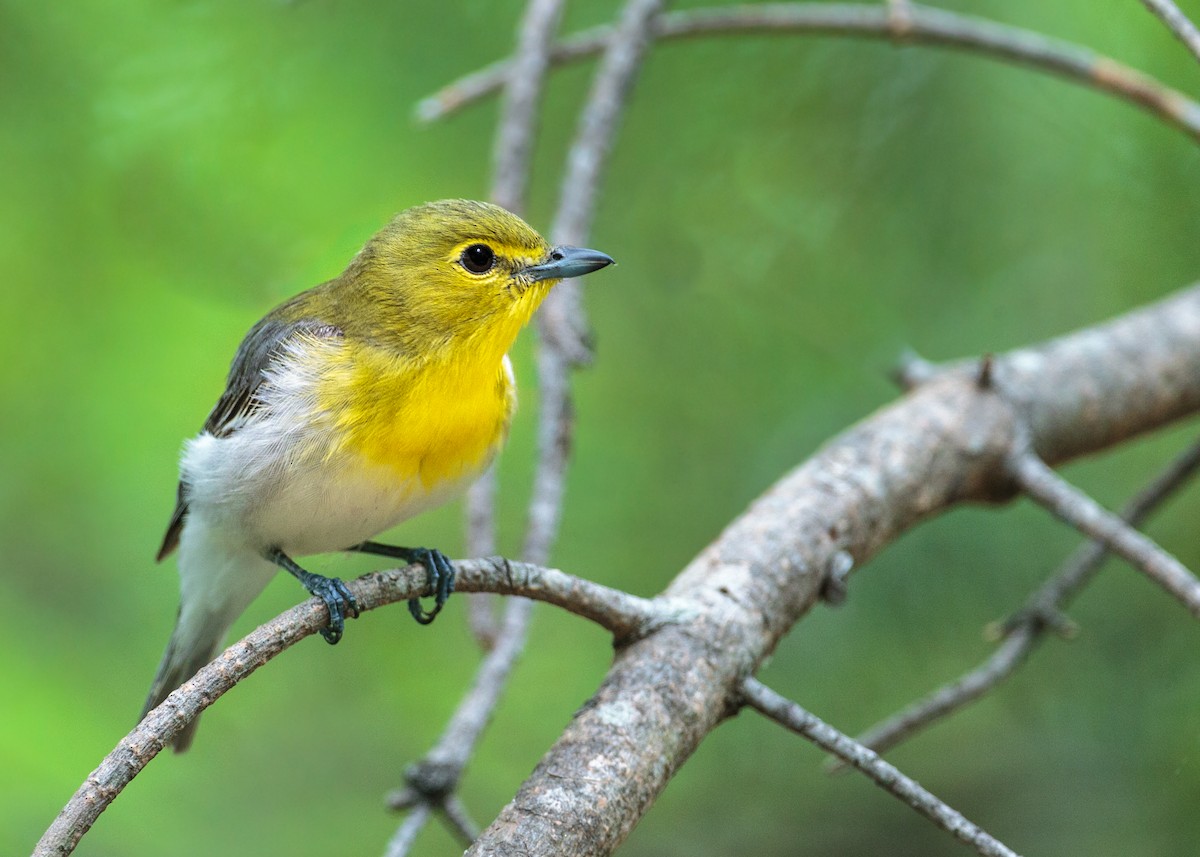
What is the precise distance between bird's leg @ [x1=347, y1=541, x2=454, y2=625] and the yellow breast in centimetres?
19

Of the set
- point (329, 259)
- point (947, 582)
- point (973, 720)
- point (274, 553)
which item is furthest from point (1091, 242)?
point (274, 553)

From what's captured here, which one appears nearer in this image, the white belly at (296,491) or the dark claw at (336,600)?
the dark claw at (336,600)

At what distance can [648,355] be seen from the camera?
15.5 feet

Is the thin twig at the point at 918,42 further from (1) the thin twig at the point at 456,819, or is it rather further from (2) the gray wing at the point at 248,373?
(1) the thin twig at the point at 456,819

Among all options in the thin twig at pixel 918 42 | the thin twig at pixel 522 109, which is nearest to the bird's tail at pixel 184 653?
the thin twig at pixel 522 109

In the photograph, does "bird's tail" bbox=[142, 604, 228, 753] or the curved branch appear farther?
"bird's tail" bbox=[142, 604, 228, 753]

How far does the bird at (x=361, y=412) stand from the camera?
273 centimetres

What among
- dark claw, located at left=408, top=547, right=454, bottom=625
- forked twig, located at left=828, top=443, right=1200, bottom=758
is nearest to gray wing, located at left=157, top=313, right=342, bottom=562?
dark claw, located at left=408, top=547, right=454, bottom=625

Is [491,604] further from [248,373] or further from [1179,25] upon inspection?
[1179,25]

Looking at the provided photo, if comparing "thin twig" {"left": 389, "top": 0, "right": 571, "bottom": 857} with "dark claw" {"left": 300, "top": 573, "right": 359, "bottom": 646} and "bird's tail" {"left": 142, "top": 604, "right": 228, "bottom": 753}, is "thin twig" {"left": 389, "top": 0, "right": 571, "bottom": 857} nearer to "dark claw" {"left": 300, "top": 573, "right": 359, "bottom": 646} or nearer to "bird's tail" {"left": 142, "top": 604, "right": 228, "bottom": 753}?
"dark claw" {"left": 300, "top": 573, "right": 359, "bottom": 646}

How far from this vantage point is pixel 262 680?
13.8 ft

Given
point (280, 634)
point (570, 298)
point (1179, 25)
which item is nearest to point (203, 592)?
point (570, 298)

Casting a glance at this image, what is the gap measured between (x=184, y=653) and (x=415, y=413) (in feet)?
3.52

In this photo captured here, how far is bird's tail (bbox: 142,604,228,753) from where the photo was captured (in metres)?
3.20
